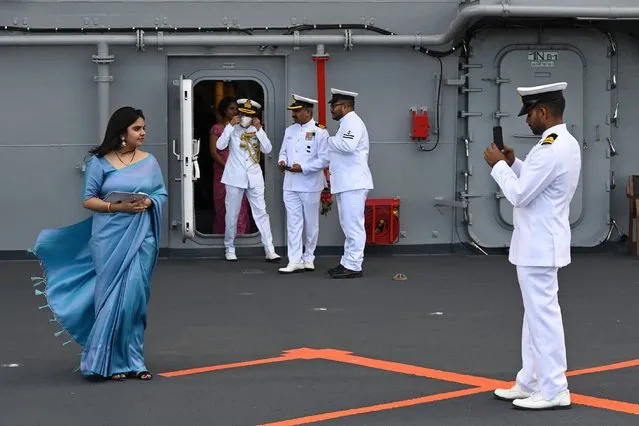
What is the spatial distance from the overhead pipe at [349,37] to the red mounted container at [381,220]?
73.9 inches

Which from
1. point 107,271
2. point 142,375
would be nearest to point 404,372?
point 142,375

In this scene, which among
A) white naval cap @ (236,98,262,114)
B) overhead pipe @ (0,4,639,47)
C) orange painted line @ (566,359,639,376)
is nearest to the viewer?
orange painted line @ (566,359,639,376)

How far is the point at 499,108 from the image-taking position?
1616cm

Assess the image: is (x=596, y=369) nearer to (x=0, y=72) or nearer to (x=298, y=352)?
(x=298, y=352)

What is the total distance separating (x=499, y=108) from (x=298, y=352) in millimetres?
7019

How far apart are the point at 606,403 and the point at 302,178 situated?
7198 millimetres

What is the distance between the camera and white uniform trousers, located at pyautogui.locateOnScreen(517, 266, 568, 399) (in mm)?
7652

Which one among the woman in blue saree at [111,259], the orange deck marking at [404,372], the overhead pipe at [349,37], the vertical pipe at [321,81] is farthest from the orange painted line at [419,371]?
the overhead pipe at [349,37]

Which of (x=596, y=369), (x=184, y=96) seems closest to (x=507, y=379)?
(x=596, y=369)

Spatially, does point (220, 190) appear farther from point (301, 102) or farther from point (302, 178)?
point (301, 102)

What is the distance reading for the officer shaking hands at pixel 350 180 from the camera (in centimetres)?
1415

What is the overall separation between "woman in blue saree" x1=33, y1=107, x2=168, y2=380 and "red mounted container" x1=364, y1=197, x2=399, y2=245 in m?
6.96

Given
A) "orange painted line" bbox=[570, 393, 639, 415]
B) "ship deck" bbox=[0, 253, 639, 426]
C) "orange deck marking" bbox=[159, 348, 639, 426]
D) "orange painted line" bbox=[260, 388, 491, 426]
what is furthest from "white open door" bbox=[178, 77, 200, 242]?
"orange painted line" bbox=[570, 393, 639, 415]

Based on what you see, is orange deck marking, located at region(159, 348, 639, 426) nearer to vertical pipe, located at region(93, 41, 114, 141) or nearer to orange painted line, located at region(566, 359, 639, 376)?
orange painted line, located at region(566, 359, 639, 376)
